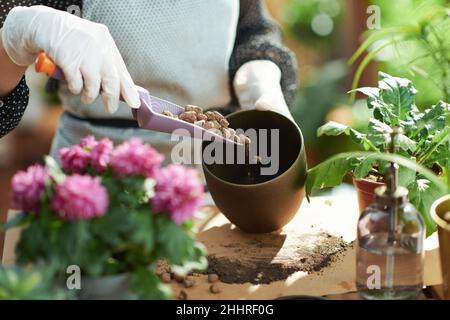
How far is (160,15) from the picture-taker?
167cm

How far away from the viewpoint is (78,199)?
0.81 meters

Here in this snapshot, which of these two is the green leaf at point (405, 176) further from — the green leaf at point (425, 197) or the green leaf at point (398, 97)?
the green leaf at point (398, 97)

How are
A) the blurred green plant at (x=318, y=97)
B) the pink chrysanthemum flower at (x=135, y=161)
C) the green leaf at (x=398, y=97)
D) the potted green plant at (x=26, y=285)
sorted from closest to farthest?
the potted green plant at (x=26, y=285) → the pink chrysanthemum flower at (x=135, y=161) → the green leaf at (x=398, y=97) → the blurred green plant at (x=318, y=97)

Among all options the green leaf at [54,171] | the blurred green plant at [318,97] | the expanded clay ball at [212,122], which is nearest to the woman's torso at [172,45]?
the expanded clay ball at [212,122]

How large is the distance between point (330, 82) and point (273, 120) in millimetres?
2097

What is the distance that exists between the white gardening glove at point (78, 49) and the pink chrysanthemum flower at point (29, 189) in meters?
0.41

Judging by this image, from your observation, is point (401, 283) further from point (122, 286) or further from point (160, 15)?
point (160, 15)

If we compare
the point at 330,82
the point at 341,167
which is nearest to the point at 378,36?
the point at 341,167

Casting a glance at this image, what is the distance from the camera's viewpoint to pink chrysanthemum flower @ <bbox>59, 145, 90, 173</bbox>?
37.4 inches

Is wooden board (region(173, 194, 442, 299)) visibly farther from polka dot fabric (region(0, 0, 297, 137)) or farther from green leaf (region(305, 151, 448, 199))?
polka dot fabric (region(0, 0, 297, 137))

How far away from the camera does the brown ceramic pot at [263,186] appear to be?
127 cm

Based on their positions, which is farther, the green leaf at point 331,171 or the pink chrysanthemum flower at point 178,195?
the green leaf at point 331,171

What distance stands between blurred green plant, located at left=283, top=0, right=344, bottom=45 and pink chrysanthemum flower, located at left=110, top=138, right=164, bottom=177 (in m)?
2.81

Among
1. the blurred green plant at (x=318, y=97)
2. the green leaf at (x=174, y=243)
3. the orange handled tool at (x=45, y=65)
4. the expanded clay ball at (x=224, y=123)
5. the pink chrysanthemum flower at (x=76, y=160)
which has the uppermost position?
the blurred green plant at (x=318, y=97)
